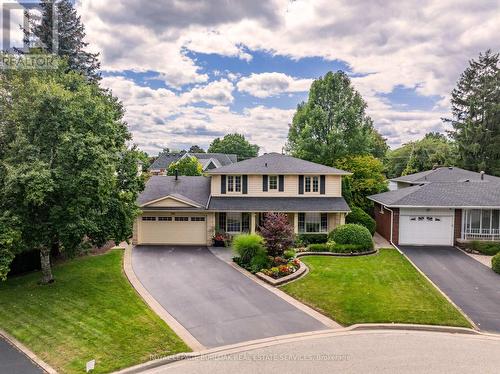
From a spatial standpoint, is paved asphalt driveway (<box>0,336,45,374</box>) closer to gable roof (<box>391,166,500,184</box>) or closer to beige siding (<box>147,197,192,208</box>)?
beige siding (<box>147,197,192,208</box>)

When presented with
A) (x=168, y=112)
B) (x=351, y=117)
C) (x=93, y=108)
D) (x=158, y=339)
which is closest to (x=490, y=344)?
(x=158, y=339)

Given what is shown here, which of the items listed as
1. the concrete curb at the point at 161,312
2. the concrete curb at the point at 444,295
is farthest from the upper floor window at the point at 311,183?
the concrete curb at the point at 161,312

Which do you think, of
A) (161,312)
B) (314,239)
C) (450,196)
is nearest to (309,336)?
(161,312)

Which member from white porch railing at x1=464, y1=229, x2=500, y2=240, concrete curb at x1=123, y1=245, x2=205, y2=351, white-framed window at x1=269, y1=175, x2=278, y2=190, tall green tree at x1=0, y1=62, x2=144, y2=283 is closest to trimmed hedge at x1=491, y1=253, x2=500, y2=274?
white porch railing at x1=464, y1=229, x2=500, y2=240

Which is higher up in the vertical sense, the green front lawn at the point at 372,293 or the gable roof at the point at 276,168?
the gable roof at the point at 276,168

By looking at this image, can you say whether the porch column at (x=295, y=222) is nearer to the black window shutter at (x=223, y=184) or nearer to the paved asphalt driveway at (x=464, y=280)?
the black window shutter at (x=223, y=184)

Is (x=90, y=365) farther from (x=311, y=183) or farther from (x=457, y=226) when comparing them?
(x=457, y=226)

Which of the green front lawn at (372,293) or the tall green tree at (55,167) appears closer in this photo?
the green front lawn at (372,293)
